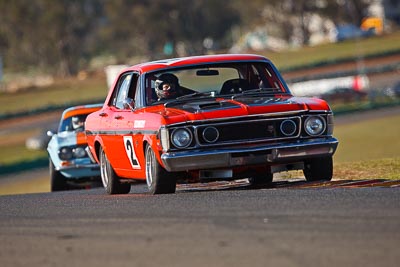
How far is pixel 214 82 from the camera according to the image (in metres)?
12.3

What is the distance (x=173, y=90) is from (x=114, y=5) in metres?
87.5

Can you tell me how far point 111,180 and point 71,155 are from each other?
550cm

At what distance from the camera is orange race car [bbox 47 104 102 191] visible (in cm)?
1798

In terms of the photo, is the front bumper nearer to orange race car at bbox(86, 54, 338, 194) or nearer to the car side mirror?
orange race car at bbox(86, 54, 338, 194)

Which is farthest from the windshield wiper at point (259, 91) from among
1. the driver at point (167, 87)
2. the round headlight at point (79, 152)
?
the round headlight at point (79, 152)

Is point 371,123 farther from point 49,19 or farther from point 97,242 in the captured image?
point 49,19

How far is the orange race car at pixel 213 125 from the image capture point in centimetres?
1059

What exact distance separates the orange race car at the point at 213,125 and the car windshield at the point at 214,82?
1 cm

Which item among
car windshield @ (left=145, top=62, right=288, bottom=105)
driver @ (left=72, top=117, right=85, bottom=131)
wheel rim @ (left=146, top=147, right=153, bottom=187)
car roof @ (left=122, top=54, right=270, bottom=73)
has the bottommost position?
driver @ (left=72, top=117, right=85, bottom=131)

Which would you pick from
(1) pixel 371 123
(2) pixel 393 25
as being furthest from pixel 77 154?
(2) pixel 393 25

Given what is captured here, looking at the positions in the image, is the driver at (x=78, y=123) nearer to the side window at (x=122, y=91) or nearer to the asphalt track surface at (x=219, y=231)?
the side window at (x=122, y=91)

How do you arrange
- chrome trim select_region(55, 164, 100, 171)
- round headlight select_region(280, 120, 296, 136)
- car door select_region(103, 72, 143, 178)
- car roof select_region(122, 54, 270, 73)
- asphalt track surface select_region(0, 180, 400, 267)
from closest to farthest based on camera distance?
asphalt track surface select_region(0, 180, 400, 267)
round headlight select_region(280, 120, 296, 136)
car door select_region(103, 72, 143, 178)
car roof select_region(122, 54, 270, 73)
chrome trim select_region(55, 164, 100, 171)

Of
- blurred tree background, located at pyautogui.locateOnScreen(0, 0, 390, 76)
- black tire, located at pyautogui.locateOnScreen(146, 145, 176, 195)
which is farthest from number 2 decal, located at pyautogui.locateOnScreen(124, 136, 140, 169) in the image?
blurred tree background, located at pyautogui.locateOnScreen(0, 0, 390, 76)

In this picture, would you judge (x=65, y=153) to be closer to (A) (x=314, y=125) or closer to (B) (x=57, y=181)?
A: (B) (x=57, y=181)
